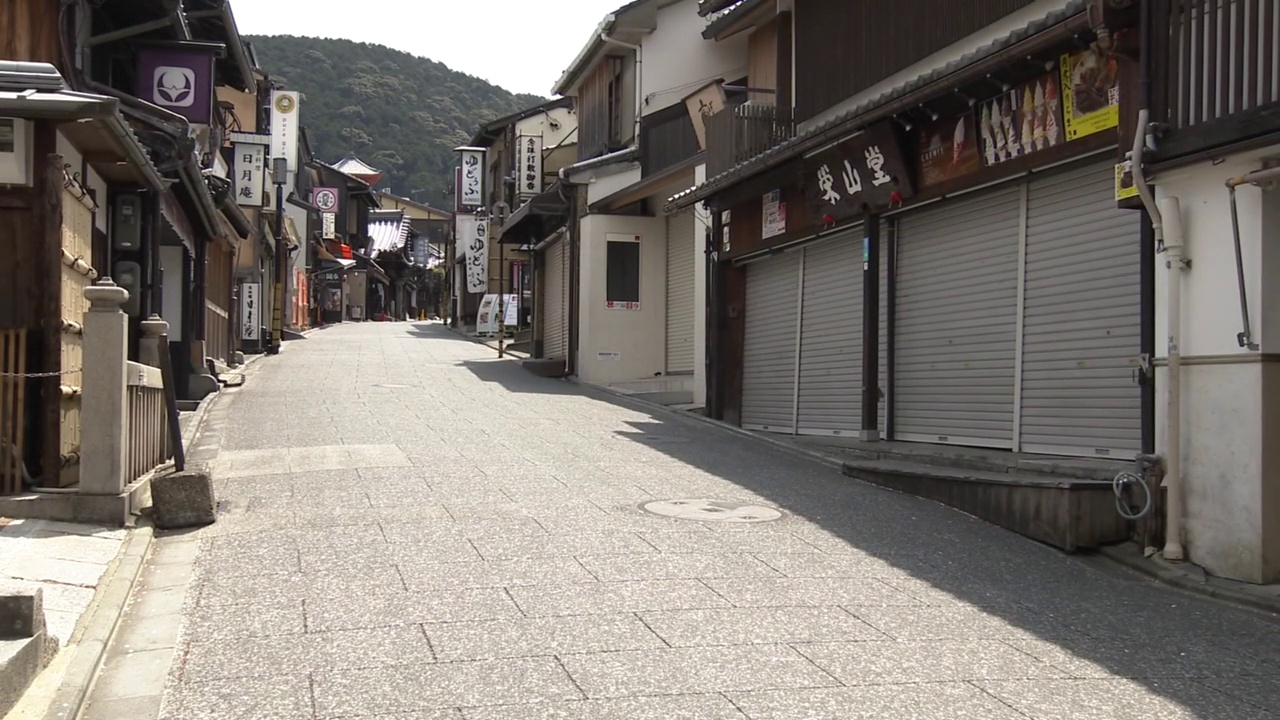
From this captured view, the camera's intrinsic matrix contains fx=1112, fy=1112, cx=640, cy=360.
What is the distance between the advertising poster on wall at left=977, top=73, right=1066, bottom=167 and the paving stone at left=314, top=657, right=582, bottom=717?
7606mm

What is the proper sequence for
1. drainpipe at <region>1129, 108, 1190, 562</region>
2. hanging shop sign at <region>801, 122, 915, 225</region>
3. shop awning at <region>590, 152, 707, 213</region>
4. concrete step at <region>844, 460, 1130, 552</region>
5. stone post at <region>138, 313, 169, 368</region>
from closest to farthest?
1. drainpipe at <region>1129, 108, 1190, 562</region>
2. concrete step at <region>844, 460, 1130, 552</region>
3. stone post at <region>138, 313, 169, 368</region>
4. hanging shop sign at <region>801, 122, 915, 225</region>
5. shop awning at <region>590, 152, 707, 213</region>

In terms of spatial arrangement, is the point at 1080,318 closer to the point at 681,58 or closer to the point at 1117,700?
the point at 1117,700

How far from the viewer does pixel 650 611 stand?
6520mm

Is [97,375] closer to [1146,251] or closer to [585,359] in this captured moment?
[1146,251]

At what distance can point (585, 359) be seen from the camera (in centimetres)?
2548

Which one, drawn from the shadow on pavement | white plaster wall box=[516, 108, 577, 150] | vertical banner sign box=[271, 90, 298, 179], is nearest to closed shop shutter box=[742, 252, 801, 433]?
the shadow on pavement

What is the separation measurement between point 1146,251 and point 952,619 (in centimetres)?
382

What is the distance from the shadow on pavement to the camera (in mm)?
5641

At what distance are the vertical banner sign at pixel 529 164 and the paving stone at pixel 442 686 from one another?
2963 cm

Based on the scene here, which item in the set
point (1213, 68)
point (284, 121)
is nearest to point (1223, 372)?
point (1213, 68)

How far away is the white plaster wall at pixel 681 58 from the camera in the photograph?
25.2m

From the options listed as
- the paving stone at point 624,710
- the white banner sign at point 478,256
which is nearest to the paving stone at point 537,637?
the paving stone at point 624,710

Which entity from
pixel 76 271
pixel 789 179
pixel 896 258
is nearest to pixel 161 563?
pixel 76 271

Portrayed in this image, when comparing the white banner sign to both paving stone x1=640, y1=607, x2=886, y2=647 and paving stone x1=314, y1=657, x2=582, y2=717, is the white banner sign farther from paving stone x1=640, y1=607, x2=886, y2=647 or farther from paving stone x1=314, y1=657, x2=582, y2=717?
paving stone x1=314, y1=657, x2=582, y2=717
